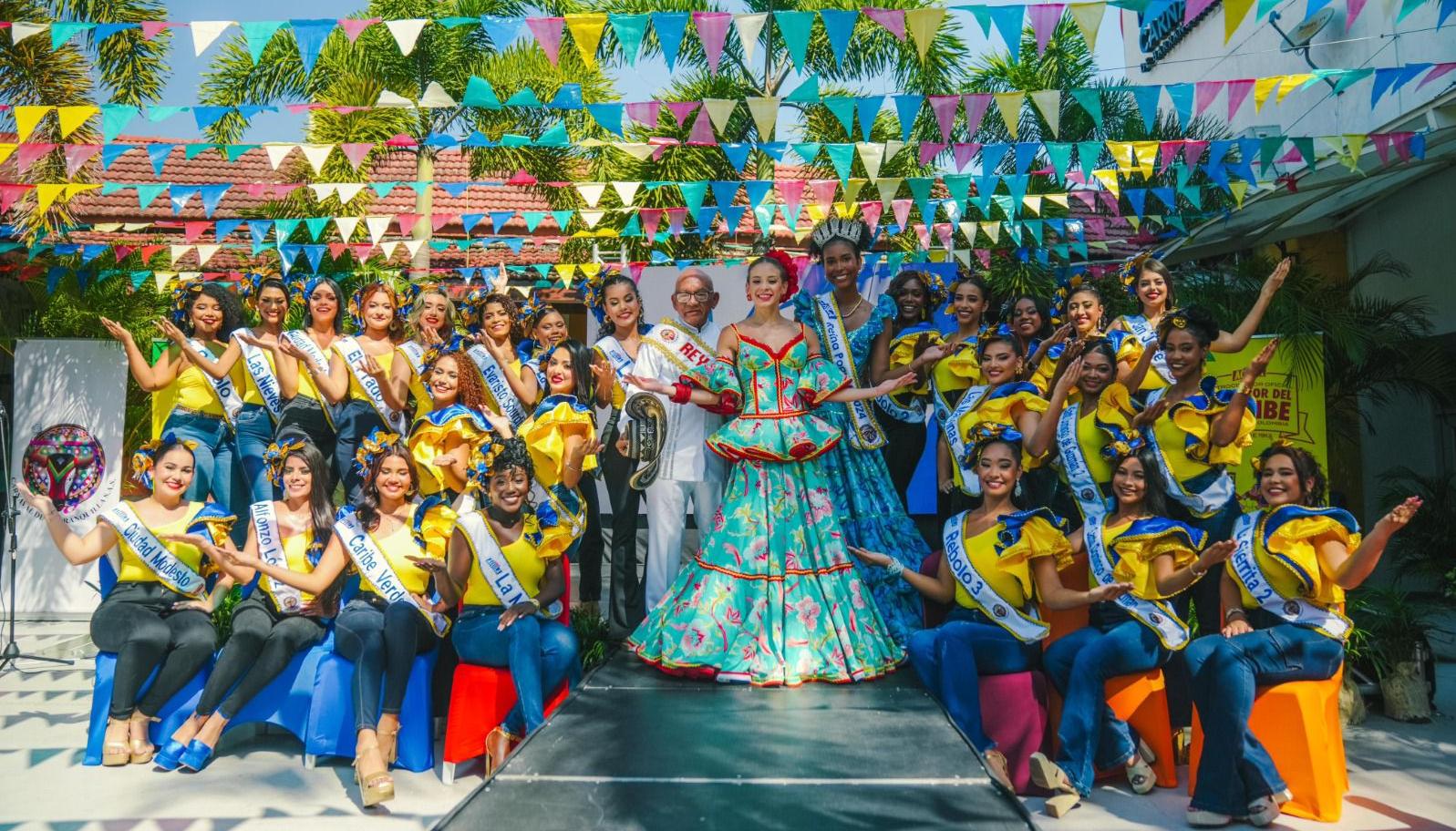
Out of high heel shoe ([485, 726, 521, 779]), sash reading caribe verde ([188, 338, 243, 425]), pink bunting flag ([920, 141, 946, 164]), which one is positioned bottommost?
high heel shoe ([485, 726, 521, 779])

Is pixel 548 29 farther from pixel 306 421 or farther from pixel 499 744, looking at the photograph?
pixel 499 744

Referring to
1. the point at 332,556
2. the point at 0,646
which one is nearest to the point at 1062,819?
the point at 332,556

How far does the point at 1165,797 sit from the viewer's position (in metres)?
4.36

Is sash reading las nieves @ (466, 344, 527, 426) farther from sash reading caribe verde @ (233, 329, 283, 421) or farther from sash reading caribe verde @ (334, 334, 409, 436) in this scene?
sash reading caribe verde @ (233, 329, 283, 421)

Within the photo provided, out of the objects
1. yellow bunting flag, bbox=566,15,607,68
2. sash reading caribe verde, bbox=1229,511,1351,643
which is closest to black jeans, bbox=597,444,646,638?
yellow bunting flag, bbox=566,15,607,68

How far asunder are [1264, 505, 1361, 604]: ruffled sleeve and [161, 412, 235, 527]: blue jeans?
4882 mm

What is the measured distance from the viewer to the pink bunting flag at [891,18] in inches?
197

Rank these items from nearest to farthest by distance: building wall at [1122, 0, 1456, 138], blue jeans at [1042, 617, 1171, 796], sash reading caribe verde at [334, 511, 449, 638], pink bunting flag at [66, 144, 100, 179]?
blue jeans at [1042, 617, 1171, 796] → sash reading caribe verde at [334, 511, 449, 638] → pink bunting flag at [66, 144, 100, 179] → building wall at [1122, 0, 1456, 138]

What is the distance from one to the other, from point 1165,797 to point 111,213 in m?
15.2

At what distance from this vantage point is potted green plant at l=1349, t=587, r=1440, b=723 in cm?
537

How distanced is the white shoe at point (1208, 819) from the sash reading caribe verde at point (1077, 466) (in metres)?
1.26

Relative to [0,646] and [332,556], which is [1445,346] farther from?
[0,646]

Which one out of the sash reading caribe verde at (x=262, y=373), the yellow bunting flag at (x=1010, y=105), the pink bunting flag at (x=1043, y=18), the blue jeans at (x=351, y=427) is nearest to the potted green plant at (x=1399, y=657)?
the yellow bunting flag at (x=1010, y=105)

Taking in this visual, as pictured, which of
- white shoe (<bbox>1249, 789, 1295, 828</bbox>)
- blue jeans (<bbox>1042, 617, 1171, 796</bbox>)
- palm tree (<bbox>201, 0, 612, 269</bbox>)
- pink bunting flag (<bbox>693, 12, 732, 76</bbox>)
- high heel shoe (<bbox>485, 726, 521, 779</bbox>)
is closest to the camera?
white shoe (<bbox>1249, 789, 1295, 828</bbox>)
